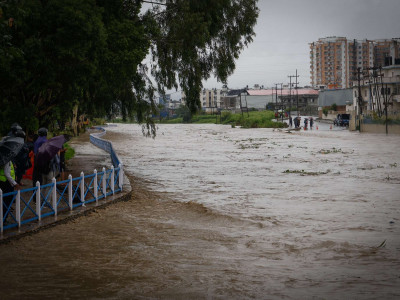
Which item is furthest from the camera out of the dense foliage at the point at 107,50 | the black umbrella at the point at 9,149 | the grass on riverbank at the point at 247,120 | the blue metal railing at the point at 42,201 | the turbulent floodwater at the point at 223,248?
the grass on riverbank at the point at 247,120

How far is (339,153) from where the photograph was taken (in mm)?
37125

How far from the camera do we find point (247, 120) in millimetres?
106562

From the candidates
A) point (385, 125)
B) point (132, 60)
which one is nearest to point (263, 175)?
point (132, 60)

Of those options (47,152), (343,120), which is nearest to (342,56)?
(343,120)

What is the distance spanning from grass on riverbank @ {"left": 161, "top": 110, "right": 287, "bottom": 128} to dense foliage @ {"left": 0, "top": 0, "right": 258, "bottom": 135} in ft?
135

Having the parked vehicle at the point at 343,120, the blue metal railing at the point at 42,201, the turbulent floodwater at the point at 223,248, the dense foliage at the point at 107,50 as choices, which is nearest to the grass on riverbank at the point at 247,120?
the parked vehicle at the point at 343,120

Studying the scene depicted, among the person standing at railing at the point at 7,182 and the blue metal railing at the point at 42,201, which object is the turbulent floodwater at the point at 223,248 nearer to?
the blue metal railing at the point at 42,201

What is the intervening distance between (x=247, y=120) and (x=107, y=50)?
3575 inches

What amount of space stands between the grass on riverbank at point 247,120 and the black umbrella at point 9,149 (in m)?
53.8

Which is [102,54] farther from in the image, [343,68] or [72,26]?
[343,68]

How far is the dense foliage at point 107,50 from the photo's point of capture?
14336mm

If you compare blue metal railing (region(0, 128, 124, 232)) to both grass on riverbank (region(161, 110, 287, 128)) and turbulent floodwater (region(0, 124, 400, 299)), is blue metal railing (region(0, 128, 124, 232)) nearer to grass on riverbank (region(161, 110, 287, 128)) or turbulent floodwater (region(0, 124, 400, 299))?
turbulent floodwater (region(0, 124, 400, 299))

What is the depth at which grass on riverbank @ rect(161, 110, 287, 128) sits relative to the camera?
99637 millimetres

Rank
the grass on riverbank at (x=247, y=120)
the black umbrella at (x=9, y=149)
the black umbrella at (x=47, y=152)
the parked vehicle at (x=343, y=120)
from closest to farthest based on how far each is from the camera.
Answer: the black umbrella at (x=9, y=149)
the black umbrella at (x=47, y=152)
the parked vehicle at (x=343, y=120)
the grass on riverbank at (x=247, y=120)
